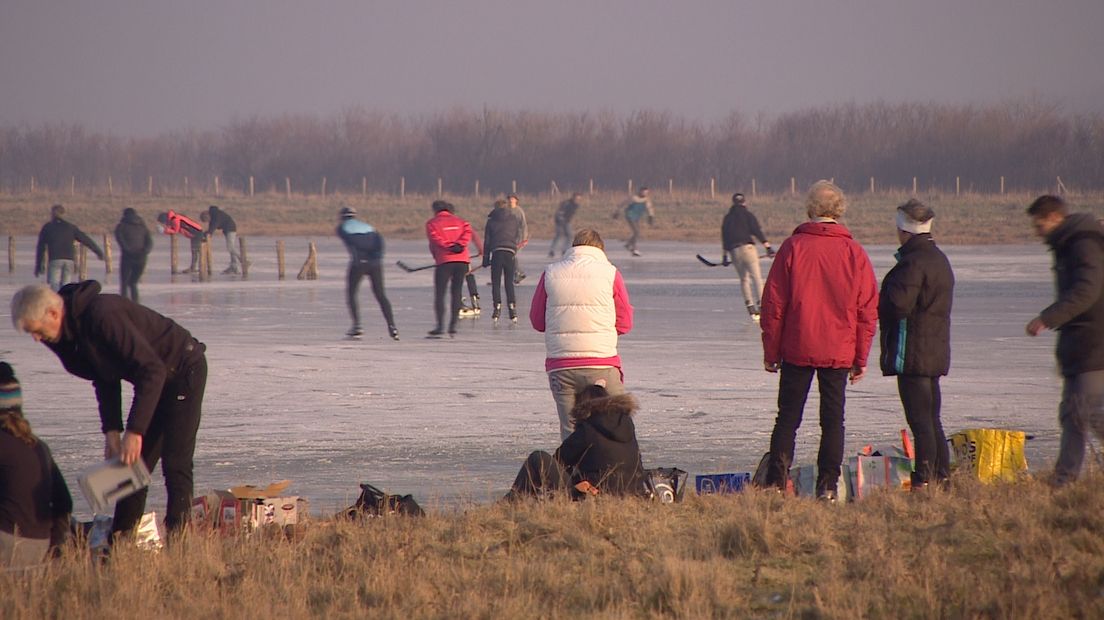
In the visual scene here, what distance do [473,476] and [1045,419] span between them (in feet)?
14.4

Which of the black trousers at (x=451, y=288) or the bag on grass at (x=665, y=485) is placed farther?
the black trousers at (x=451, y=288)

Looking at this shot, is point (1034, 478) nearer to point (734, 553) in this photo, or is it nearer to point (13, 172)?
point (734, 553)

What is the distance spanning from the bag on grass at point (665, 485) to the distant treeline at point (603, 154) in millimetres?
74256

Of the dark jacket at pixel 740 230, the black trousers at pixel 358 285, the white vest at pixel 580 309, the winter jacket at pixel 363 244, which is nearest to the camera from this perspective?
the white vest at pixel 580 309

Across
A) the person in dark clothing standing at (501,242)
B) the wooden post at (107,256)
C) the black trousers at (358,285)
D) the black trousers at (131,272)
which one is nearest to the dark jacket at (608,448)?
the black trousers at (358,285)

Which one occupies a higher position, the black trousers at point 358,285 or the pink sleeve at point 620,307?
the pink sleeve at point 620,307

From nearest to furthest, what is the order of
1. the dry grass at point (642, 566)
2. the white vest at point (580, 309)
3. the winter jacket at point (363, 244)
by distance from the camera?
1. the dry grass at point (642, 566)
2. the white vest at point (580, 309)
3. the winter jacket at point (363, 244)

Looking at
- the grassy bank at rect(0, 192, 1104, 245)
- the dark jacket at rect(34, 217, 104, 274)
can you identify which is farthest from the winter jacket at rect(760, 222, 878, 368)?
the grassy bank at rect(0, 192, 1104, 245)

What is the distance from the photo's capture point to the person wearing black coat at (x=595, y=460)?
22.3ft

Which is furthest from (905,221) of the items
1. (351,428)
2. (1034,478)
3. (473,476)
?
(351,428)

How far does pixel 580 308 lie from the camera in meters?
7.60

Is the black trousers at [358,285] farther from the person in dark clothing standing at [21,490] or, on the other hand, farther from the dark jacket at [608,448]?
the person in dark clothing standing at [21,490]

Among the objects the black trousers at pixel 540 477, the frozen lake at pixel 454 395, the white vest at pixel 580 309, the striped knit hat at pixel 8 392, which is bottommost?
the frozen lake at pixel 454 395

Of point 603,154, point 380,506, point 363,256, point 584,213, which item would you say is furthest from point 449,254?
point 603,154
